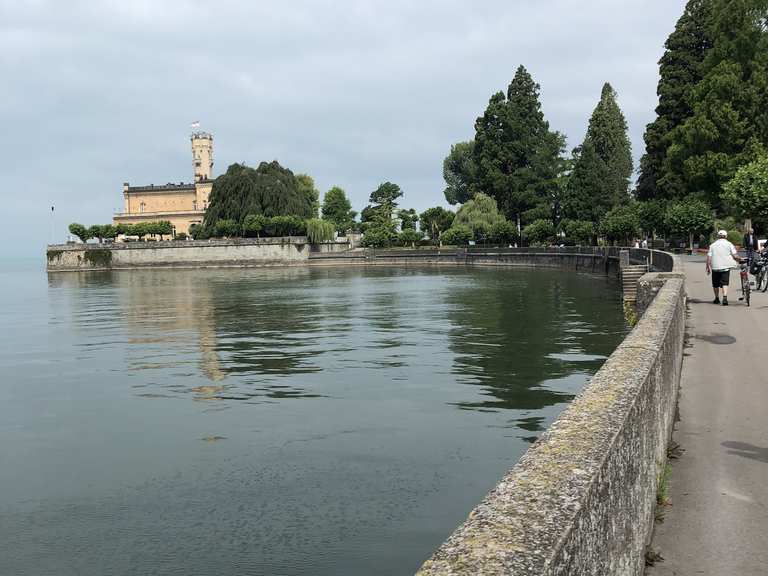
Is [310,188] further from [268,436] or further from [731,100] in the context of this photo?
[268,436]

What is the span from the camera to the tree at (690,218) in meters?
51.9

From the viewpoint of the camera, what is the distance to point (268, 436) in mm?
13047

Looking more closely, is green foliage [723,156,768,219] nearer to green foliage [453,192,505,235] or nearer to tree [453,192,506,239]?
tree [453,192,506,239]

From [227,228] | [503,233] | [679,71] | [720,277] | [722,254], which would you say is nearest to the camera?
[722,254]

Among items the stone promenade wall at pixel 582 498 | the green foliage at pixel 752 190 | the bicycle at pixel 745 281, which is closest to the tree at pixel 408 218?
the green foliage at pixel 752 190

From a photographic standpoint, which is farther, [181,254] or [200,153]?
[200,153]

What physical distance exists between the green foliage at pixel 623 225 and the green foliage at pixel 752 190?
1051 inches

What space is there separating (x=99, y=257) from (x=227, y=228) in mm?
22272

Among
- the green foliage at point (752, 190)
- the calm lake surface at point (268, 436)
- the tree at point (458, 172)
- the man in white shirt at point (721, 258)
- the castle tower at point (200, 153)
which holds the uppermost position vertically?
the castle tower at point (200, 153)

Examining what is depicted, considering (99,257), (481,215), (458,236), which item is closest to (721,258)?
(481,215)

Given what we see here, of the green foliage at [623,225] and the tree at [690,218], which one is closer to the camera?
the tree at [690,218]

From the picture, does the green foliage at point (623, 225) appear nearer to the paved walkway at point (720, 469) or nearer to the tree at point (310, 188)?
the paved walkway at point (720, 469)

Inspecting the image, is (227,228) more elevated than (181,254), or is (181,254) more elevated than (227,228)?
(227,228)

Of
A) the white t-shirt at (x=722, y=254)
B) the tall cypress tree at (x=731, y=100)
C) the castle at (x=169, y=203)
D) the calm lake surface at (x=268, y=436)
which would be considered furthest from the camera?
the castle at (x=169, y=203)
